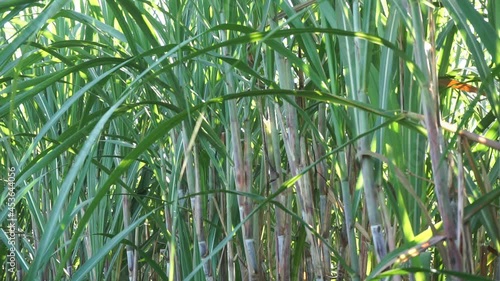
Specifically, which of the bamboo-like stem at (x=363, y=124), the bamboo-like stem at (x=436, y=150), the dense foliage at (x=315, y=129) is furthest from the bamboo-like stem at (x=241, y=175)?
the bamboo-like stem at (x=436, y=150)

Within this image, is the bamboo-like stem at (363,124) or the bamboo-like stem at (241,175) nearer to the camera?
the bamboo-like stem at (363,124)

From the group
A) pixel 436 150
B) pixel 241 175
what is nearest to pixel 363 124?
pixel 436 150

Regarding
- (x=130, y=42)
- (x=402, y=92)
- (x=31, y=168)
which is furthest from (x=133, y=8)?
(x=402, y=92)

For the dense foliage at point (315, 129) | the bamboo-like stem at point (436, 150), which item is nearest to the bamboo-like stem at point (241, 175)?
the dense foliage at point (315, 129)

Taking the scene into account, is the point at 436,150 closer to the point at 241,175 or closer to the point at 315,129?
the point at 315,129

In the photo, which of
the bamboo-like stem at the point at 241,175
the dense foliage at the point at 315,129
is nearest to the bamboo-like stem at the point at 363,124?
the dense foliage at the point at 315,129

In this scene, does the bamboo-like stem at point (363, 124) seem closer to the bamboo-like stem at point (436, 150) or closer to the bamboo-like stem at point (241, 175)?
the bamboo-like stem at point (436, 150)

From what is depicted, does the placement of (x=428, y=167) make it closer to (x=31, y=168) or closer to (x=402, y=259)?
(x=402, y=259)

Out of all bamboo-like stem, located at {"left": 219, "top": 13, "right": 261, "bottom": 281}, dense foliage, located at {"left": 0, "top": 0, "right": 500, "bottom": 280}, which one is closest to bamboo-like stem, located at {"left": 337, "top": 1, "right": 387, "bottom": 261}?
dense foliage, located at {"left": 0, "top": 0, "right": 500, "bottom": 280}

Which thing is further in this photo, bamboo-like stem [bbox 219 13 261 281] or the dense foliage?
bamboo-like stem [bbox 219 13 261 281]

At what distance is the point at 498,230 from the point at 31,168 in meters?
0.47

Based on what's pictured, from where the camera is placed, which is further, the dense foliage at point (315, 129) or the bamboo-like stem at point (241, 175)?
the bamboo-like stem at point (241, 175)

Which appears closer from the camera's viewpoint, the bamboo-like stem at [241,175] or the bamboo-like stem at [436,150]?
the bamboo-like stem at [436,150]

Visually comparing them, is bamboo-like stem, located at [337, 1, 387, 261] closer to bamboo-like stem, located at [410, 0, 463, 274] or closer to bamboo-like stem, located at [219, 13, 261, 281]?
bamboo-like stem, located at [410, 0, 463, 274]
